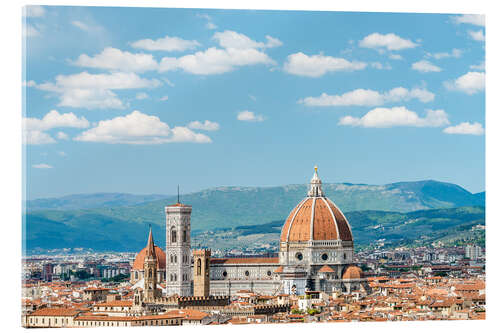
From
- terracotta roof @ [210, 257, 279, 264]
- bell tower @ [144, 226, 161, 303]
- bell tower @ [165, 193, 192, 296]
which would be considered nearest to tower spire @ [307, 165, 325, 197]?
terracotta roof @ [210, 257, 279, 264]

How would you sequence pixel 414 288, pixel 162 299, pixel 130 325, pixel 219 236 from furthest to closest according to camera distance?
pixel 219 236 → pixel 414 288 → pixel 162 299 → pixel 130 325

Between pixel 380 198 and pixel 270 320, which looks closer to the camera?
pixel 270 320

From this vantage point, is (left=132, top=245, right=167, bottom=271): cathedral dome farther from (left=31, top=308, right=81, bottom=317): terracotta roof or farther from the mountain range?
the mountain range

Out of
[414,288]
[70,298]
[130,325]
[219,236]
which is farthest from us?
[219,236]

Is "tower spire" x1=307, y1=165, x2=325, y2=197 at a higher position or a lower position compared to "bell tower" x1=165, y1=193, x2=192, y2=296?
higher

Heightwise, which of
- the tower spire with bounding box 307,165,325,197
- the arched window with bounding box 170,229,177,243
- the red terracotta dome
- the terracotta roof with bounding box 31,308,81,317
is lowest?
the terracotta roof with bounding box 31,308,81,317

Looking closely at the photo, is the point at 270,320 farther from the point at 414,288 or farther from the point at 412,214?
the point at 412,214

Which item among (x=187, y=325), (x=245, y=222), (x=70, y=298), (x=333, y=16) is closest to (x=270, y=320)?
(x=187, y=325)
